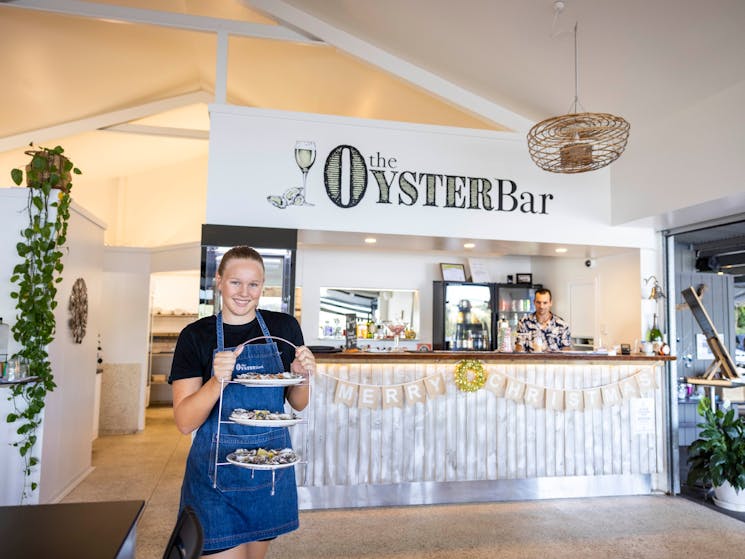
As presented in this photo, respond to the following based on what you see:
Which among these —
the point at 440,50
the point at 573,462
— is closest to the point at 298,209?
the point at 440,50

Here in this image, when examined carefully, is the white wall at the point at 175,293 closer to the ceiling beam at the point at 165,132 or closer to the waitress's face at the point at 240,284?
the ceiling beam at the point at 165,132

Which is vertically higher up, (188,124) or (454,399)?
(188,124)

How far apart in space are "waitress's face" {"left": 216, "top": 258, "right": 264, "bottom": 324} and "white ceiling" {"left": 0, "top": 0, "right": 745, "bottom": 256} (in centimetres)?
325

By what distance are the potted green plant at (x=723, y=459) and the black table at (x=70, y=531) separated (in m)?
4.73

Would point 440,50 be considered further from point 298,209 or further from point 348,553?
point 348,553

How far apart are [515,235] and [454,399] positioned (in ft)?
5.40

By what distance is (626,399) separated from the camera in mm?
5246

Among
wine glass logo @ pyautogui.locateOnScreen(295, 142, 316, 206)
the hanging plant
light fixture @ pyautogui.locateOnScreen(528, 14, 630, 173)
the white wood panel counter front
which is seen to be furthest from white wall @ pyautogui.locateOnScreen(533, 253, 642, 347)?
the hanging plant

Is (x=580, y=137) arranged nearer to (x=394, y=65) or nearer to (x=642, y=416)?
(x=394, y=65)

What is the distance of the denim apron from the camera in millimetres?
1808

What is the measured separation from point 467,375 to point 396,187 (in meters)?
1.79

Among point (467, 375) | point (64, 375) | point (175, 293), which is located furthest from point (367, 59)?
point (175, 293)

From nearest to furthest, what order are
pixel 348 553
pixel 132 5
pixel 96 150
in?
pixel 348 553 < pixel 132 5 < pixel 96 150

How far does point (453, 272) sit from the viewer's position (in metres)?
7.71
